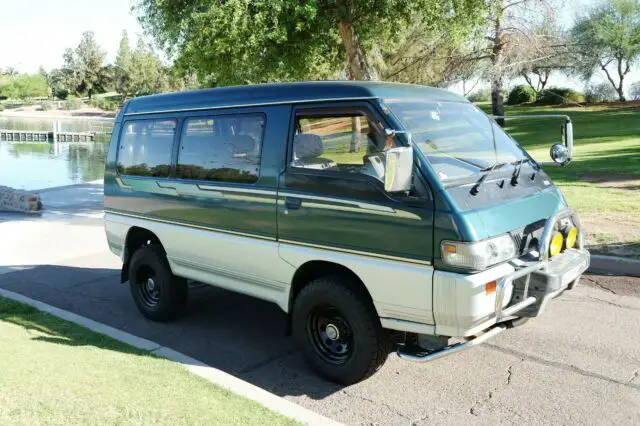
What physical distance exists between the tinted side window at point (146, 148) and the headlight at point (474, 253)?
3382 millimetres

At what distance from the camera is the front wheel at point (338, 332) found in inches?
184

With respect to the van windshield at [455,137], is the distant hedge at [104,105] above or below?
above

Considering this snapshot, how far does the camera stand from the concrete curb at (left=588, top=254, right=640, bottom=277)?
8.23m

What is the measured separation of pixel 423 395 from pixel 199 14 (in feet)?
39.2

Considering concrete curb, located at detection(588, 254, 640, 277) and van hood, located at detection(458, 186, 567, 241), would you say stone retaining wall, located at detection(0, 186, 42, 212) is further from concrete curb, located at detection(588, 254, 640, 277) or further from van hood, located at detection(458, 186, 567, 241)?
van hood, located at detection(458, 186, 567, 241)

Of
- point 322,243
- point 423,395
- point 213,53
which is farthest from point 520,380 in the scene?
point 213,53

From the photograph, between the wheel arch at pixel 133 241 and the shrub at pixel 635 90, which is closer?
the wheel arch at pixel 133 241

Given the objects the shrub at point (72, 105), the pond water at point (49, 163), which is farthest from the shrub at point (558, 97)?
the shrub at point (72, 105)

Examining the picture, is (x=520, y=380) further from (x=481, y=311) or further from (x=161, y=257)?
(x=161, y=257)

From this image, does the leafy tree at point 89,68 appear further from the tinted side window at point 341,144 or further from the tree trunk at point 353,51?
the tinted side window at point 341,144

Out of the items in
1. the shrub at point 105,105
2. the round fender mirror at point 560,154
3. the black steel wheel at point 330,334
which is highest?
the shrub at point 105,105

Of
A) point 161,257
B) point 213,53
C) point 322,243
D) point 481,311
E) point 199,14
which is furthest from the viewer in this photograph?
point 213,53

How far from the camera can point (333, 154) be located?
4.92 meters

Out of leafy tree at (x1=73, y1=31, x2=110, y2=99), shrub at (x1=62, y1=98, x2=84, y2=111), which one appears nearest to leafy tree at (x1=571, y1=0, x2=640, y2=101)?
shrub at (x1=62, y1=98, x2=84, y2=111)
